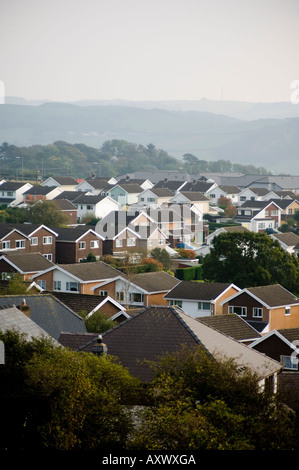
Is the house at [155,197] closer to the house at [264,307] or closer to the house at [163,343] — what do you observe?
the house at [264,307]

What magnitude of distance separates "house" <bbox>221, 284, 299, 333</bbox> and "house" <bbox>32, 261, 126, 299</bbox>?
6.06 meters

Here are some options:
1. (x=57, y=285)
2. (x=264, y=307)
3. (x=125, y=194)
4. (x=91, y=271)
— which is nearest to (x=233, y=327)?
(x=264, y=307)

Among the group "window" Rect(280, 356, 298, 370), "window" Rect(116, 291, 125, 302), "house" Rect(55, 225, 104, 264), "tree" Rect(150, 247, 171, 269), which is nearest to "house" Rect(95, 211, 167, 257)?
"tree" Rect(150, 247, 171, 269)

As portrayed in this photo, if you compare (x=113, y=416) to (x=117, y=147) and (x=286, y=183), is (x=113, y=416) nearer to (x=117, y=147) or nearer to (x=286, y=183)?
(x=286, y=183)

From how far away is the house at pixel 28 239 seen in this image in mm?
42650

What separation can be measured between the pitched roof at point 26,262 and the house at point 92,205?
2367 centimetres

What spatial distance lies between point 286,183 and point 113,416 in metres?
80.2

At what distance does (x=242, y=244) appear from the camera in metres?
36.7

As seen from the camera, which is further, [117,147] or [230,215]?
[117,147]

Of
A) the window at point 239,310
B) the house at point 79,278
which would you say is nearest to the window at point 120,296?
the house at point 79,278

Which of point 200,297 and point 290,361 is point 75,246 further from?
point 290,361

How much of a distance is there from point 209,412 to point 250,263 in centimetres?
2461
